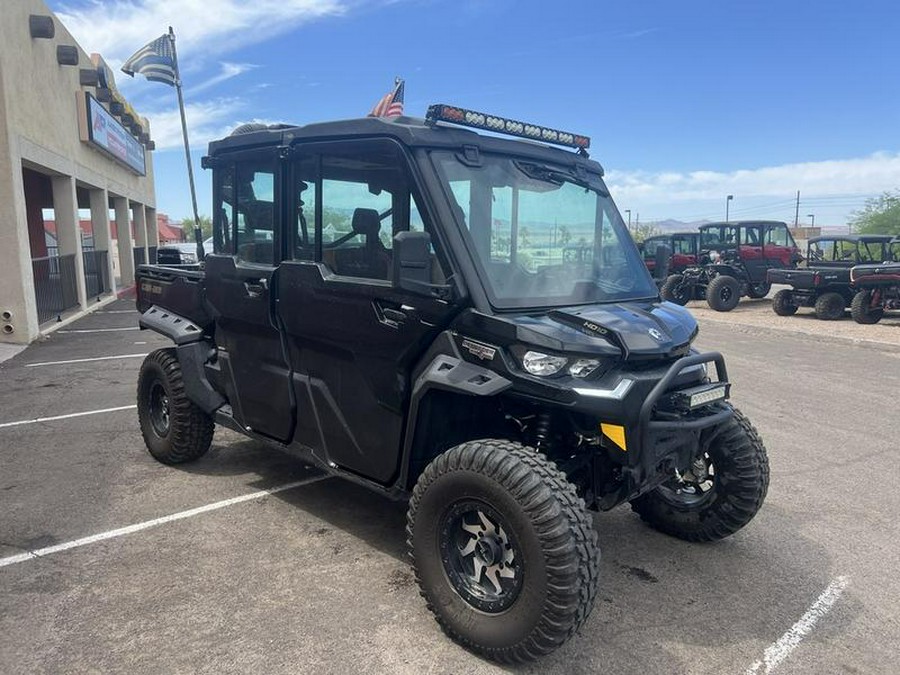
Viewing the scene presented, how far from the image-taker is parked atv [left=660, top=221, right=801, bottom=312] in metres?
19.1

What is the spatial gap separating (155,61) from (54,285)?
7.63m

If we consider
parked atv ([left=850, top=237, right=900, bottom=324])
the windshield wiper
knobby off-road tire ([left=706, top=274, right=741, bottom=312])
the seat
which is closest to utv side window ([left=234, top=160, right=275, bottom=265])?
the seat

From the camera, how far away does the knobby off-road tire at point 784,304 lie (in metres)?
17.1

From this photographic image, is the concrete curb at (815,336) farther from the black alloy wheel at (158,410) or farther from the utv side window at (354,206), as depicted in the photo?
the black alloy wheel at (158,410)

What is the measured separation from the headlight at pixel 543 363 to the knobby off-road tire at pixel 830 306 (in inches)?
606

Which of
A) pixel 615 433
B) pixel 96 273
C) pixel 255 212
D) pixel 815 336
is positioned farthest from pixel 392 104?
pixel 96 273

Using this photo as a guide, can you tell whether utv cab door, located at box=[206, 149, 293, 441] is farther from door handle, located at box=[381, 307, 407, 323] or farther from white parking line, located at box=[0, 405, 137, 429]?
white parking line, located at box=[0, 405, 137, 429]

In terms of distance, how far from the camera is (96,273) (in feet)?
63.4

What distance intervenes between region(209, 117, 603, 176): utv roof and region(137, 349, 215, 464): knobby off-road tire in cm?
190

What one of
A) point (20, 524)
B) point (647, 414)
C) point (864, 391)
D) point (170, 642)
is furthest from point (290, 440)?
point (864, 391)

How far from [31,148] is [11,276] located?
260 centimetres

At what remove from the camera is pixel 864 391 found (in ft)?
28.1

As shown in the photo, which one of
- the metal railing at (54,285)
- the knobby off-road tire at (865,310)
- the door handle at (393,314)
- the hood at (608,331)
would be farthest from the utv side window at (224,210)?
the knobby off-road tire at (865,310)

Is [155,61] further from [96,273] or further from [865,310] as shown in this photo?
[865,310]
